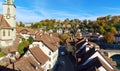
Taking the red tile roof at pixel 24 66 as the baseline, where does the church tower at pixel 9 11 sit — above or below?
above

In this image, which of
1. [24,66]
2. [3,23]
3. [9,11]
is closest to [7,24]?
[3,23]

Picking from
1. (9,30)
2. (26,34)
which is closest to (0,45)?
(9,30)

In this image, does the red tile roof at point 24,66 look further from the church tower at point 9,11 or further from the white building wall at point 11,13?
the white building wall at point 11,13

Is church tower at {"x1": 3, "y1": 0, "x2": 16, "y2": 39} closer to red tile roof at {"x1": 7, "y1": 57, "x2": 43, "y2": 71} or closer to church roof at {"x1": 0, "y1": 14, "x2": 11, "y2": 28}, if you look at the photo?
church roof at {"x1": 0, "y1": 14, "x2": 11, "y2": 28}

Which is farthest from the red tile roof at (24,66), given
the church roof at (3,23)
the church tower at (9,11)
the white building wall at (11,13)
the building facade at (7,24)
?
the white building wall at (11,13)

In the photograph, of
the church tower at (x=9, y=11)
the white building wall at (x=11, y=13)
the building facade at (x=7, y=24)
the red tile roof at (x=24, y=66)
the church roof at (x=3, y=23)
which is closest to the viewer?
the red tile roof at (x=24, y=66)

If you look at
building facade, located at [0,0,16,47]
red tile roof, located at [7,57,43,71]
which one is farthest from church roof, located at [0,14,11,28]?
red tile roof, located at [7,57,43,71]

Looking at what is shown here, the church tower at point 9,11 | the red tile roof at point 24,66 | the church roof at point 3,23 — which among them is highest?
the church tower at point 9,11

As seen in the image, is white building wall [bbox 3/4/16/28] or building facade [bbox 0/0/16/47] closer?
building facade [bbox 0/0/16/47]

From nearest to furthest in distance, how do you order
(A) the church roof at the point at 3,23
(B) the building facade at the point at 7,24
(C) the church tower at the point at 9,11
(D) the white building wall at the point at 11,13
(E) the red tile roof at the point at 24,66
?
(E) the red tile roof at the point at 24,66 → (B) the building facade at the point at 7,24 → (A) the church roof at the point at 3,23 → (C) the church tower at the point at 9,11 → (D) the white building wall at the point at 11,13

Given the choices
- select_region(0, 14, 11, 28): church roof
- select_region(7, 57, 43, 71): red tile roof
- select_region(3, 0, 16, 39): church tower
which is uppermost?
select_region(3, 0, 16, 39): church tower

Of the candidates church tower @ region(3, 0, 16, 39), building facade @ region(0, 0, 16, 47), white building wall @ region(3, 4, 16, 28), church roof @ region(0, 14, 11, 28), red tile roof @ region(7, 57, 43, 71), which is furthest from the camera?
white building wall @ region(3, 4, 16, 28)

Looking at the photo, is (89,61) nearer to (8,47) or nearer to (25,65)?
(25,65)

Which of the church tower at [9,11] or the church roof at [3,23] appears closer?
the church roof at [3,23]
